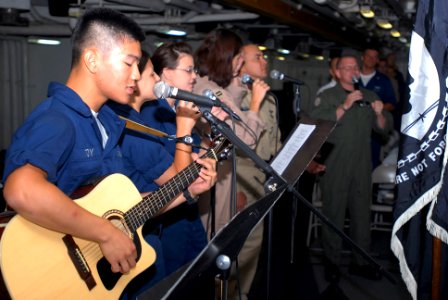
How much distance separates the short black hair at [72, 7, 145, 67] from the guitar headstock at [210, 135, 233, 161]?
2.20 feet

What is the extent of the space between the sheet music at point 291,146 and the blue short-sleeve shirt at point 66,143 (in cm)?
71

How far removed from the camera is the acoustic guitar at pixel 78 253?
1.70 m

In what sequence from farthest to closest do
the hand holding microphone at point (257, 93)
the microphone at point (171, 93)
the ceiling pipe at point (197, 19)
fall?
the ceiling pipe at point (197, 19) < the hand holding microphone at point (257, 93) < the microphone at point (171, 93)

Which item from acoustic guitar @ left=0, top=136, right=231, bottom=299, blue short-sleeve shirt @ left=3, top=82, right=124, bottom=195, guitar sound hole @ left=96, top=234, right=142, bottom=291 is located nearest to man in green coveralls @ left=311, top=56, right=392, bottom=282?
acoustic guitar @ left=0, top=136, right=231, bottom=299

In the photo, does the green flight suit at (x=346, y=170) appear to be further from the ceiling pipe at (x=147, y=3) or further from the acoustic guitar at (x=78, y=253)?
the acoustic guitar at (x=78, y=253)

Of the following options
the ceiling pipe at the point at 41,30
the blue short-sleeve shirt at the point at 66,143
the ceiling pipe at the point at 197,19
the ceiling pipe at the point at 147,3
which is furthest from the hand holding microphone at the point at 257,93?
the ceiling pipe at the point at 41,30

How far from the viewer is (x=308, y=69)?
45.4 ft

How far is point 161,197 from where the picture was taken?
2.20 m

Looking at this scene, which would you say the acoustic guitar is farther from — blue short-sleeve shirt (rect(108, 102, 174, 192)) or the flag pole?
the flag pole

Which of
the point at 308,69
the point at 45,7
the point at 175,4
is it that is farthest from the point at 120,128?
the point at 308,69

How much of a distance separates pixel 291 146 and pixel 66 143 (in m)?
1.07

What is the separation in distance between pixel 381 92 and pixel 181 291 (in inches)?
190

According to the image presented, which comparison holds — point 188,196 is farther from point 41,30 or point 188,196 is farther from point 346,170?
point 41,30

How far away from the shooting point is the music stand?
4.34 feet
